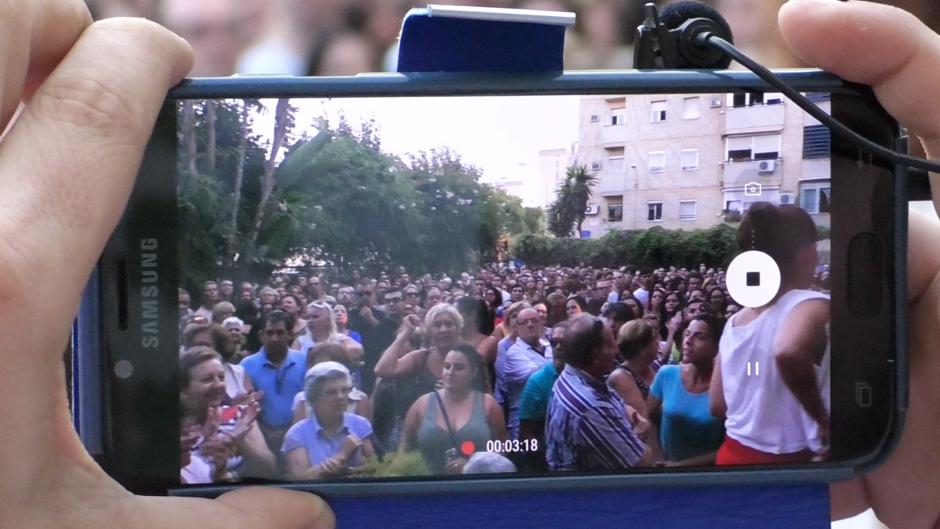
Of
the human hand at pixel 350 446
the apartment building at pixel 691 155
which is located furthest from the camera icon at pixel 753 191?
the human hand at pixel 350 446

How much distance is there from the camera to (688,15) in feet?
2.31

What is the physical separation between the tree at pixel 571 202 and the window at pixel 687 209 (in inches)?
2.6

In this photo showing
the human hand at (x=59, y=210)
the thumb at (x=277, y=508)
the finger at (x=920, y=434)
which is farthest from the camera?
the finger at (x=920, y=434)

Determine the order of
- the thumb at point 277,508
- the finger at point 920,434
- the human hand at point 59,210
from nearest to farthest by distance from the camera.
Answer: the human hand at point 59,210 < the thumb at point 277,508 < the finger at point 920,434

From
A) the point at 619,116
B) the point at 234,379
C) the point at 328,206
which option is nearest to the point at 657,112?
the point at 619,116

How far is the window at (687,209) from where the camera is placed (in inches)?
26.0

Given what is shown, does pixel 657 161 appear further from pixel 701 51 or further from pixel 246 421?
pixel 246 421

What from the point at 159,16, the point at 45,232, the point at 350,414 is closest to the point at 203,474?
the point at 350,414

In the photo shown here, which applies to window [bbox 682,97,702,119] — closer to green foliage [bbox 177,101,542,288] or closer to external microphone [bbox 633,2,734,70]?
external microphone [bbox 633,2,734,70]

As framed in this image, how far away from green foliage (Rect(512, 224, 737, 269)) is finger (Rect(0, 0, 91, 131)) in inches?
12.8

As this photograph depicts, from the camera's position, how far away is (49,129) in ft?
1.67

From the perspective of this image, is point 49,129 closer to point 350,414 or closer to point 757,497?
point 350,414

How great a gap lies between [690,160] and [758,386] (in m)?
0.17

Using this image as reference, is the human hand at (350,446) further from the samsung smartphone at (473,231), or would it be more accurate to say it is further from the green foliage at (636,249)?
the green foliage at (636,249)
